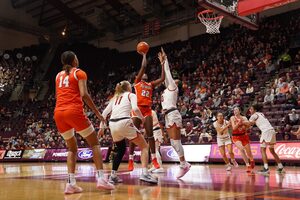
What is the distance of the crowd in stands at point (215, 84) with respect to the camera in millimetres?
15836

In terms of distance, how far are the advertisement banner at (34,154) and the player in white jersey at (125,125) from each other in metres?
15.3

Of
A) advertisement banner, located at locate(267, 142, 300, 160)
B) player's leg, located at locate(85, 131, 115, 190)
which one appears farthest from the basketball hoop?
player's leg, located at locate(85, 131, 115, 190)

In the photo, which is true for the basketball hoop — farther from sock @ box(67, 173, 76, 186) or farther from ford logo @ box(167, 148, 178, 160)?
sock @ box(67, 173, 76, 186)

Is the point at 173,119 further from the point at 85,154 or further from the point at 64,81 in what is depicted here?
the point at 85,154

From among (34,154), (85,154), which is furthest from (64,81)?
(34,154)

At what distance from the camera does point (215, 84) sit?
2044 cm

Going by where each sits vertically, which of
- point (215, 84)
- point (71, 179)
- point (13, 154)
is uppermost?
point (215, 84)

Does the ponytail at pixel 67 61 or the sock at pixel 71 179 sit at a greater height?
the ponytail at pixel 67 61

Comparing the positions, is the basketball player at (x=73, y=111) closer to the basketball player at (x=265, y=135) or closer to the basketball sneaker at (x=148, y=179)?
the basketball sneaker at (x=148, y=179)

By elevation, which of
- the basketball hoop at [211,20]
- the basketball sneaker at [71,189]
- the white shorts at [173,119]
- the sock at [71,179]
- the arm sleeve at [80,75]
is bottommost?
the basketball sneaker at [71,189]

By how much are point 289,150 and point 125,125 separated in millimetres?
7608

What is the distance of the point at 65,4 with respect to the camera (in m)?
31.9

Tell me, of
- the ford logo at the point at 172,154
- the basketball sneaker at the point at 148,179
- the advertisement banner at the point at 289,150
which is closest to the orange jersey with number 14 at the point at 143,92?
the basketball sneaker at the point at 148,179

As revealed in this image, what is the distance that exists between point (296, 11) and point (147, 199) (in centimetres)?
1996
